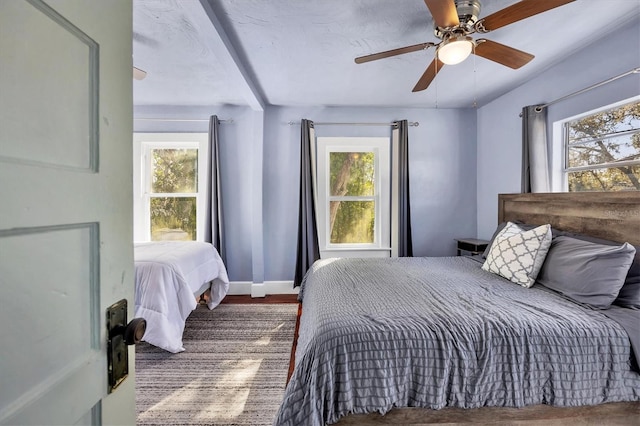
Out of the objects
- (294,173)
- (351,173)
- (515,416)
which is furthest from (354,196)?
(515,416)

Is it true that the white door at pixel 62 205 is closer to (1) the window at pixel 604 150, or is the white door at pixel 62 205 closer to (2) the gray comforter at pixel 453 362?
(2) the gray comforter at pixel 453 362

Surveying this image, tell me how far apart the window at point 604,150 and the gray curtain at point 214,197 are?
12.0 ft

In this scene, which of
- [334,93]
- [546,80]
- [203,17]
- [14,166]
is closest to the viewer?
[14,166]

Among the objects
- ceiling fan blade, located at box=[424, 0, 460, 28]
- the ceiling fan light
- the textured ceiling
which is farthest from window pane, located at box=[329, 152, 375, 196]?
ceiling fan blade, located at box=[424, 0, 460, 28]

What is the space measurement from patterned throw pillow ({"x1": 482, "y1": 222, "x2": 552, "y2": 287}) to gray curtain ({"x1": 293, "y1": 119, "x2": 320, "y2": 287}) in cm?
197

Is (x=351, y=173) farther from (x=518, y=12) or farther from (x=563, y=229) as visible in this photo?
(x=518, y=12)

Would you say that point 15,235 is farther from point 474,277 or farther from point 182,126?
point 182,126

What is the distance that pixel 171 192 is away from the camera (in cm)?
365

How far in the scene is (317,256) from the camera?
11.5 ft

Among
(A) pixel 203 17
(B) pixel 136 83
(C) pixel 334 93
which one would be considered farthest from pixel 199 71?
(C) pixel 334 93

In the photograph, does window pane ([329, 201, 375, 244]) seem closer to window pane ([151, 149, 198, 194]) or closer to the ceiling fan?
window pane ([151, 149, 198, 194])

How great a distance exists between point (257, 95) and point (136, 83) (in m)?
1.27

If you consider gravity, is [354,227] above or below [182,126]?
below

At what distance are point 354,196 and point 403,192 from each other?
0.63 metres
